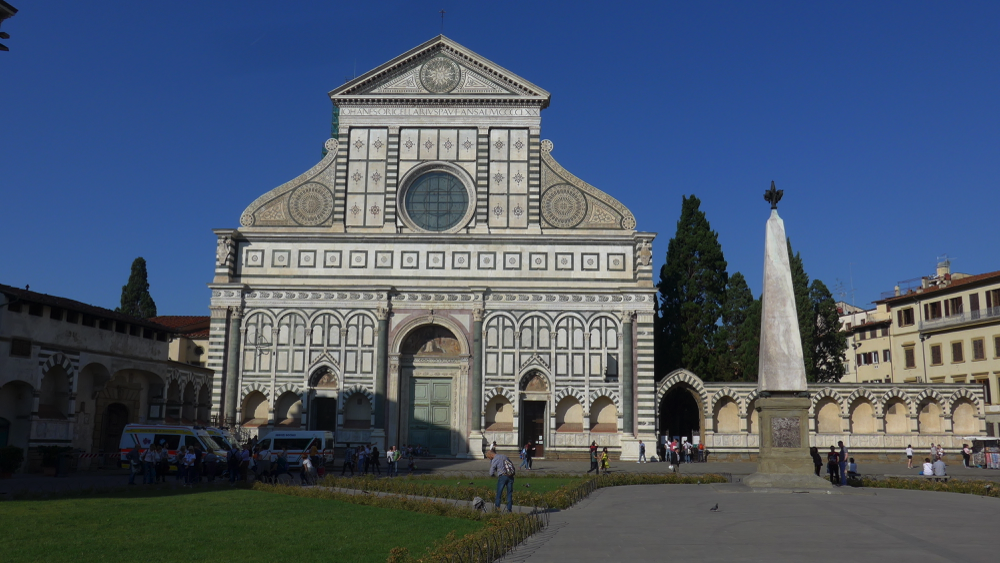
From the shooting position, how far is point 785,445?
2133cm

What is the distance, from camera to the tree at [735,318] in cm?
4547

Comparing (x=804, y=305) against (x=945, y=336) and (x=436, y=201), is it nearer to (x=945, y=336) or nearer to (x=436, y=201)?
(x=945, y=336)

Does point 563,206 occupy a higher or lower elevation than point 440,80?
lower

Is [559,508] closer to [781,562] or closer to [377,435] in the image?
[781,562]

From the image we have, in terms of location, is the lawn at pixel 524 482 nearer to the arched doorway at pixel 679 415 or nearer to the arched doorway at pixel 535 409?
the arched doorway at pixel 535 409

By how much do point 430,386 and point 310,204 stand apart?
35.7 feet

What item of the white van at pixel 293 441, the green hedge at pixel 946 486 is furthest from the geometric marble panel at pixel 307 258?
the green hedge at pixel 946 486

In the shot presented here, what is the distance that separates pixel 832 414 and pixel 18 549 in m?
37.4

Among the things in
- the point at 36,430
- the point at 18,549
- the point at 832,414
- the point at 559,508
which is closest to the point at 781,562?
the point at 559,508

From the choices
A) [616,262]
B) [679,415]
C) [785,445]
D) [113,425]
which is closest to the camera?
[785,445]

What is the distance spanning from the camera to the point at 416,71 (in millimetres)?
42094

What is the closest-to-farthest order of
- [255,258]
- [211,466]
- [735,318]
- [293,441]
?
1. [211,466]
2. [293,441]
3. [255,258]
4. [735,318]

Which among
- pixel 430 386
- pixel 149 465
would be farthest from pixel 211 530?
pixel 430 386

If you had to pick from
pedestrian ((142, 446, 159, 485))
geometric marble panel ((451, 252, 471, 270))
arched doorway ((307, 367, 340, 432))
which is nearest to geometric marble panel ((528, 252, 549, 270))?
geometric marble panel ((451, 252, 471, 270))
